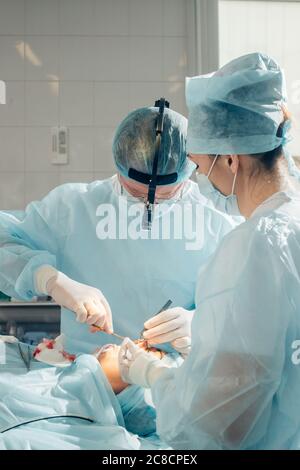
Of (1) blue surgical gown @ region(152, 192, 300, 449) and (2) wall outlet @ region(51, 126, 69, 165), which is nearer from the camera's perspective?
(1) blue surgical gown @ region(152, 192, 300, 449)

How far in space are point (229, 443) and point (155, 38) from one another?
8.45 feet

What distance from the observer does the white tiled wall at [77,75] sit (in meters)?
3.15

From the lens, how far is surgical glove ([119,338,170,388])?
125 centimetres

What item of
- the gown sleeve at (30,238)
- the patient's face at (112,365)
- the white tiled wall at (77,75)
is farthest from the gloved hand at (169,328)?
the white tiled wall at (77,75)

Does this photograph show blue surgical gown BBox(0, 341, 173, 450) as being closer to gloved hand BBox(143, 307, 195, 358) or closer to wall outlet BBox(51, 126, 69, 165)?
gloved hand BBox(143, 307, 195, 358)

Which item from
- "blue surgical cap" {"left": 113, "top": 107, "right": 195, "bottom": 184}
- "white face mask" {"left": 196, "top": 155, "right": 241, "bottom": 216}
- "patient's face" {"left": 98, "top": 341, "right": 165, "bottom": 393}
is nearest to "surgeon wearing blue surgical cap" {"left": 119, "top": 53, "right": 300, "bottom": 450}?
"white face mask" {"left": 196, "top": 155, "right": 241, "bottom": 216}

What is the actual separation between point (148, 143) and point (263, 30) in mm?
1828

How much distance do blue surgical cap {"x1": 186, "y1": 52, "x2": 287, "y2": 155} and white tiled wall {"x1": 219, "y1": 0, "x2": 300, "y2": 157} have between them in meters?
1.95

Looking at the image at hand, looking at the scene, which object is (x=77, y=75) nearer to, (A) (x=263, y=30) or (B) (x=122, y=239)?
(A) (x=263, y=30)

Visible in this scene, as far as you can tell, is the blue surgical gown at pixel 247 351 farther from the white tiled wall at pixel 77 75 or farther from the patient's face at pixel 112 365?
the white tiled wall at pixel 77 75

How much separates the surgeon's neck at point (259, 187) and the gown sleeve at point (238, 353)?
16 cm

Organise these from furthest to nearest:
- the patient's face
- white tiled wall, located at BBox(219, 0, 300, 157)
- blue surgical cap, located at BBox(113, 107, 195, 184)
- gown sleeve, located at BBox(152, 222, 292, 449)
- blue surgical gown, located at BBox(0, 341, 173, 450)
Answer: white tiled wall, located at BBox(219, 0, 300, 157)
blue surgical cap, located at BBox(113, 107, 195, 184)
the patient's face
blue surgical gown, located at BBox(0, 341, 173, 450)
gown sleeve, located at BBox(152, 222, 292, 449)

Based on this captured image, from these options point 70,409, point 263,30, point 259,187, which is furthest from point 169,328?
point 263,30
